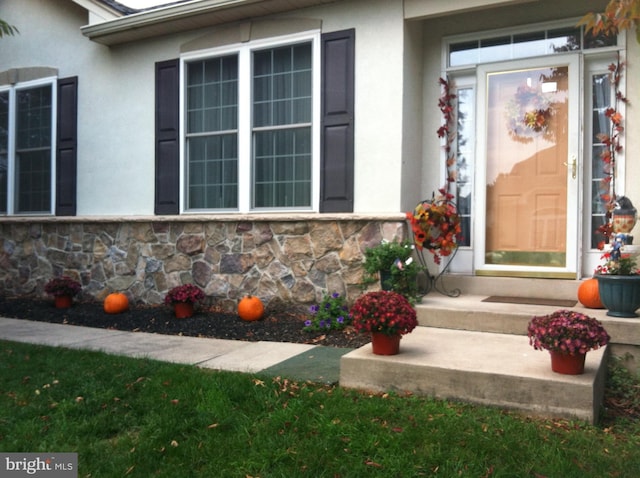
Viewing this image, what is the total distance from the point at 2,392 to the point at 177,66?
14.1 ft

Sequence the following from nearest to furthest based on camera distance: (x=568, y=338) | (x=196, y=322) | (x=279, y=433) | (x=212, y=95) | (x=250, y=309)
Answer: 1. (x=279, y=433)
2. (x=568, y=338)
3. (x=250, y=309)
4. (x=196, y=322)
5. (x=212, y=95)

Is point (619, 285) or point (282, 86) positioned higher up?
point (282, 86)

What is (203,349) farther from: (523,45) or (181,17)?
(523,45)

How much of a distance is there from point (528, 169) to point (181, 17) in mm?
4082

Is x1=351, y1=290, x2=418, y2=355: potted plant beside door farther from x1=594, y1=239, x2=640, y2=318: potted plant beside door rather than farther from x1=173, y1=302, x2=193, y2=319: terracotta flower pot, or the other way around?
x1=173, y1=302, x2=193, y2=319: terracotta flower pot

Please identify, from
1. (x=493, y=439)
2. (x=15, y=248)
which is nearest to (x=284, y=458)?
(x=493, y=439)

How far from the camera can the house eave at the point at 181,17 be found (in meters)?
5.82

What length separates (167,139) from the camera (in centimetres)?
666

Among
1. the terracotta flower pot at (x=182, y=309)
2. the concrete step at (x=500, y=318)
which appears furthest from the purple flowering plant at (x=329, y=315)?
the terracotta flower pot at (x=182, y=309)

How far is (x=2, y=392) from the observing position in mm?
3566

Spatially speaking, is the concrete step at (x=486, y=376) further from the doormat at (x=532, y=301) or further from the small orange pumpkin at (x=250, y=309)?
the small orange pumpkin at (x=250, y=309)

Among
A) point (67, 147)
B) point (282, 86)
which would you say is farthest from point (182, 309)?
point (67, 147)

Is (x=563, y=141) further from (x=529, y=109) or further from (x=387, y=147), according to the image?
(x=387, y=147)

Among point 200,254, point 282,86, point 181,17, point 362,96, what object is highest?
point 181,17
